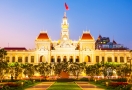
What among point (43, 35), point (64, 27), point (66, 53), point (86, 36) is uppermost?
point (64, 27)

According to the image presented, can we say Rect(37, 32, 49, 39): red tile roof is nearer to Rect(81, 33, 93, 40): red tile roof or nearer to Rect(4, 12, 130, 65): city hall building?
Rect(4, 12, 130, 65): city hall building

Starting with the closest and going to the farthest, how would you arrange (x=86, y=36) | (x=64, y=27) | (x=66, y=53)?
(x=66, y=53) < (x=86, y=36) < (x=64, y=27)

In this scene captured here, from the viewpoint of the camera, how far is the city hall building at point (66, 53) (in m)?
115

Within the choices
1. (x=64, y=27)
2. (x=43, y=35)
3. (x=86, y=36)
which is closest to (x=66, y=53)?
(x=86, y=36)

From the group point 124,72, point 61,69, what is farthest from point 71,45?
point 124,72

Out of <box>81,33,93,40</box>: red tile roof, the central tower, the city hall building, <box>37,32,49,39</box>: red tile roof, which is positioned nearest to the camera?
the city hall building

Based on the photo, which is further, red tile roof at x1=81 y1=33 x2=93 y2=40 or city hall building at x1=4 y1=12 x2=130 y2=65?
red tile roof at x1=81 y1=33 x2=93 y2=40

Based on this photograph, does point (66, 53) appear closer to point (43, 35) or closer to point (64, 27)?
point (43, 35)

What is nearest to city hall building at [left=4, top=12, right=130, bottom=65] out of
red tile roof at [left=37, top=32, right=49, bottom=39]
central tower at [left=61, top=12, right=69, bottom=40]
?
red tile roof at [left=37, top=32, right=49, bottom=39]

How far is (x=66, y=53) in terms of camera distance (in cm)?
11462

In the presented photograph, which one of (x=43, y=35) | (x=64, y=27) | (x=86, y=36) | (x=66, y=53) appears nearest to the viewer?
(x=66, y=53)

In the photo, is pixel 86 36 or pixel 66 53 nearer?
pixel 66 53

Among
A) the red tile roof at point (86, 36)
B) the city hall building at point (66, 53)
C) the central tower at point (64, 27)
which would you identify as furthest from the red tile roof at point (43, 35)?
the red tile roof at point (86, 36)

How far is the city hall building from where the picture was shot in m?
115
